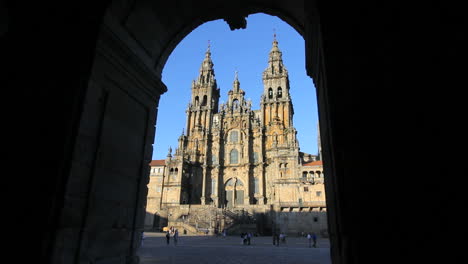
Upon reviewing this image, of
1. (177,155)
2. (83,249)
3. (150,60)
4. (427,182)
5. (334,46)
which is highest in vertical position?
(177,155)

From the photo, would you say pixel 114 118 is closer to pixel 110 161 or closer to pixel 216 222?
pixel 110 161

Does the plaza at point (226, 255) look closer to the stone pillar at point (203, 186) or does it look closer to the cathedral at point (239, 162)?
the cathedral at point (239, 162)

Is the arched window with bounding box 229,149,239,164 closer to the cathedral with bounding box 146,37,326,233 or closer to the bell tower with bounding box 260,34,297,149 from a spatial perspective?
the cathedral with bounding box 146,37,326,233

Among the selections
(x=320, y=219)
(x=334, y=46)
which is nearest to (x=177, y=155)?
(x=320, y=219)

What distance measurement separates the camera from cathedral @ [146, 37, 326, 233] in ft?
123

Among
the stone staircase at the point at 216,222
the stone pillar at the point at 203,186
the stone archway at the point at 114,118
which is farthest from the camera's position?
the stone pillar at the point at 203,186

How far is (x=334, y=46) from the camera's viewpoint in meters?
3.06

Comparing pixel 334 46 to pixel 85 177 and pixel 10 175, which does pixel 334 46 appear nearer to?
pixel 85 177

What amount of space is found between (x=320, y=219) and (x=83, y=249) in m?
33.6

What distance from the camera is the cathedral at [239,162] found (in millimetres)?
37375

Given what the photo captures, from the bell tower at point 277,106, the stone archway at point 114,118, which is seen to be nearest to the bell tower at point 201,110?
the bell tower at point 277,106

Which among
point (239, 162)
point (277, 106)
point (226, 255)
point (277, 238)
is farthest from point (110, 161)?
point (277, 106)

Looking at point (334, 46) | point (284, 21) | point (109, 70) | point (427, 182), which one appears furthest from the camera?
point (284, 21)

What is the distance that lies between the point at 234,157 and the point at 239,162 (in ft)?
5.12
